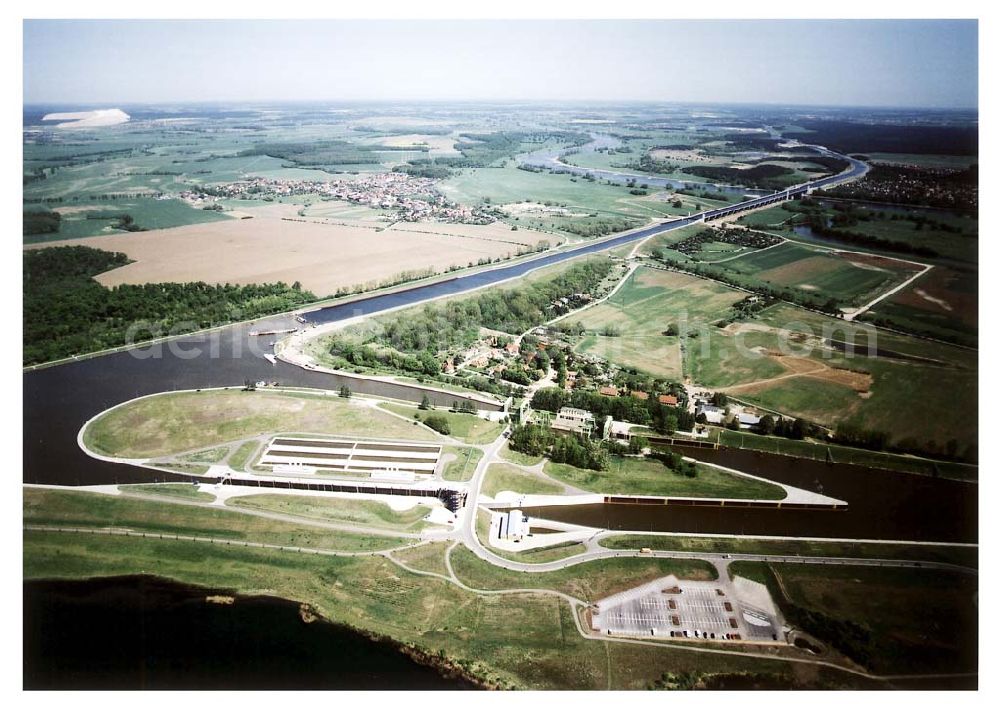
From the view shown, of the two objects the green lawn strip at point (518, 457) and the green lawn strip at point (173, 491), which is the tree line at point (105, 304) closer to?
the green lawn strip at point (173, 491)

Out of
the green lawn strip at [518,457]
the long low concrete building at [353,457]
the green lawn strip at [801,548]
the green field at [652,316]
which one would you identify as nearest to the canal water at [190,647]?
the long low concrete building at [353,457]

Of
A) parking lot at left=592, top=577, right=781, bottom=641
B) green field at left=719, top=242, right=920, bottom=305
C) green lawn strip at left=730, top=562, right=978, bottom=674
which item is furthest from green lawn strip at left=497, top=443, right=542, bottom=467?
green field at left=719, top=242, right=920, bottom=305

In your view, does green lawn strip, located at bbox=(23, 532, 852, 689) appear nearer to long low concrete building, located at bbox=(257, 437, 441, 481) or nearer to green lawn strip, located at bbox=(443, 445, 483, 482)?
long low concrete building, located at bbox=(257, 437, 441, 481)

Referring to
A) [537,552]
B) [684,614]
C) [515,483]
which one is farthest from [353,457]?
[684,614]

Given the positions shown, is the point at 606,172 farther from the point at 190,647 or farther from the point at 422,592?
the point at 190,647

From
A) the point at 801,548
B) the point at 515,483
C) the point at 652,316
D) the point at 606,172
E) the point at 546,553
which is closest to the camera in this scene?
the point at 546,553

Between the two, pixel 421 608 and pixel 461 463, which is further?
pixel 461 463
